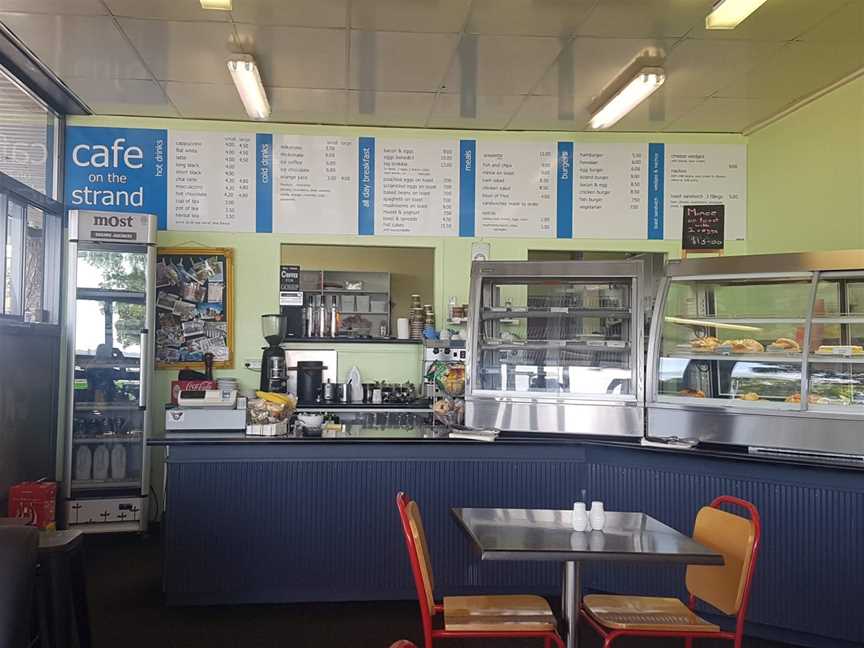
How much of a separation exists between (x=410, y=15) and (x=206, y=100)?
227cm

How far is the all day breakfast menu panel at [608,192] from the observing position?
689 cm

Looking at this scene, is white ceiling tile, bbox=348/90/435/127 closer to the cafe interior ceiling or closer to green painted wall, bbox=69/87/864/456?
the cafe interior ceiling

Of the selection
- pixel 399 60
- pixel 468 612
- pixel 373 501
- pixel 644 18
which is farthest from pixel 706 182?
pixel 468 612

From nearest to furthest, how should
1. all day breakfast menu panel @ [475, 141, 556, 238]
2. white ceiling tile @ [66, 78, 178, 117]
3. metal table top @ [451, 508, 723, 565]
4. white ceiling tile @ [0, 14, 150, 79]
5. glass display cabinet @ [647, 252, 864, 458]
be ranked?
1. metal table top @ [451, 508, 723, 565]
2. glass display cabinet @ [647, 252, 864, 458]
3. white ceiling tile @ [0, 14, 150, 79]
4. white ceiling tile @ [66, 78, 178, 117]
5. all day breakfast menu panel @ [475, 141, 556, 238]

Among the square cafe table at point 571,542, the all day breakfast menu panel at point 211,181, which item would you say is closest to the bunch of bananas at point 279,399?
the square cafe table at point 571,542

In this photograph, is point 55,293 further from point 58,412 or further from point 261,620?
point 261,620

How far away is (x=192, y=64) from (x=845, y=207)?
15.6 feet

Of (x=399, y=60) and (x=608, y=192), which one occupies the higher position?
(x=399, y=60)

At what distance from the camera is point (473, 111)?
6.37 meters

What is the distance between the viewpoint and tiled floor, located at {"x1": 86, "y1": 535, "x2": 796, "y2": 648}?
3.98m

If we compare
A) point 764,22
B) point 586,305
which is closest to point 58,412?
point 586,305

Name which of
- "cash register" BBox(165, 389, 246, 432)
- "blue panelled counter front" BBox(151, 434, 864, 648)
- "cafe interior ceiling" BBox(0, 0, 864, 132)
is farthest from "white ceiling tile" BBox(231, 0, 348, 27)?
"blue panelled counter front" BBox(151, 434, 864, 648)

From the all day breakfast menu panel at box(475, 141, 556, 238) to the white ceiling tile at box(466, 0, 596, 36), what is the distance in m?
2.05

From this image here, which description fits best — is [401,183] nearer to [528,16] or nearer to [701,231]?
[528,16]
